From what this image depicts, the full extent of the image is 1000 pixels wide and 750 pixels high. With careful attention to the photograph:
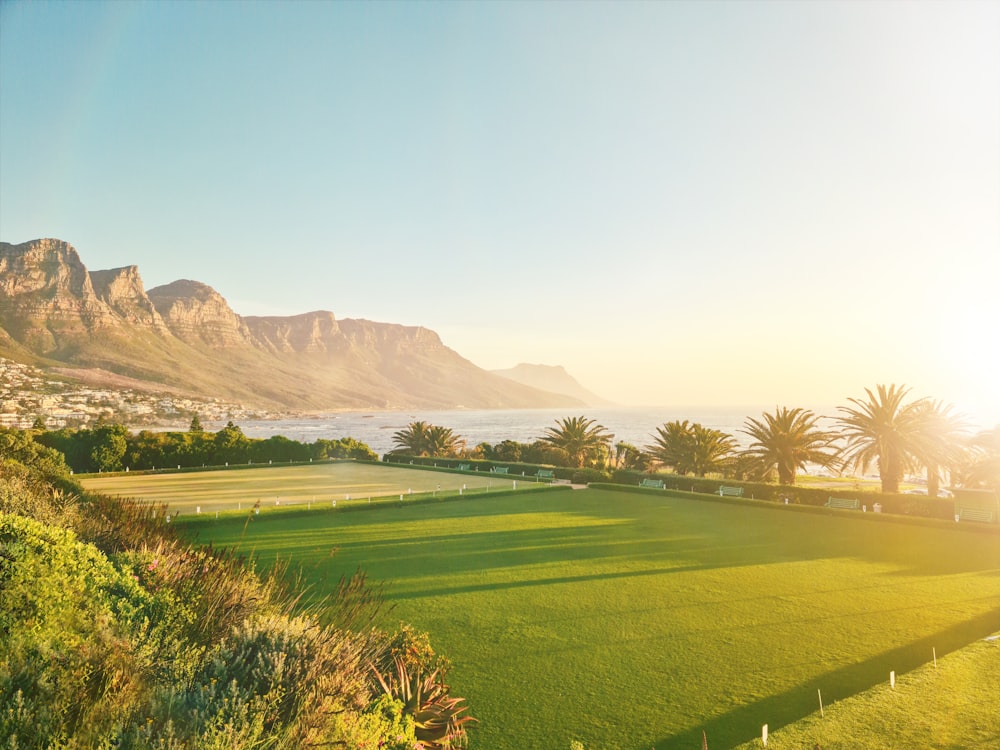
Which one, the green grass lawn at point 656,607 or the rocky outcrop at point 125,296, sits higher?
the rocky outcrop at point 125,296

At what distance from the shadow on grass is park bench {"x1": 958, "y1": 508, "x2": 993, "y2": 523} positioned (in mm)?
12622

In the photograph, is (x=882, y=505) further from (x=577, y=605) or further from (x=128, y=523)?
(x=128, y=523)

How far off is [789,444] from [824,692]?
88.2 feet

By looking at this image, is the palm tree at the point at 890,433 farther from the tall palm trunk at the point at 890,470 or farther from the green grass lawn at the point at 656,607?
the green grass lawn at the point at 656,607

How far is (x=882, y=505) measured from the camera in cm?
2338

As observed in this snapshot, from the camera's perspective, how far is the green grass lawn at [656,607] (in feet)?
23.0

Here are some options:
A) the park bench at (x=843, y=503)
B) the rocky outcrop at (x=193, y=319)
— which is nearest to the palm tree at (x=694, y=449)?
the park bench at (x=843, y=503)

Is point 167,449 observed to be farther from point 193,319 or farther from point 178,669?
point 193,319

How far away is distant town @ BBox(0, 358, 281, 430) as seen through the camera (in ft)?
249

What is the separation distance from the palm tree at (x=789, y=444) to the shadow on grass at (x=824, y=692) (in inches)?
893

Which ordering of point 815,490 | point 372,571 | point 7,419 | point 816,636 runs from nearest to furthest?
point 816,636 → point 372,571 → point 815,490 → point 7,419

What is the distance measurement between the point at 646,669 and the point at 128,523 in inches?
369

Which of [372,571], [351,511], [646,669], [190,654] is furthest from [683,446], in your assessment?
[190,654]

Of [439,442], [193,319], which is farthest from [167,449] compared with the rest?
[193,319]
